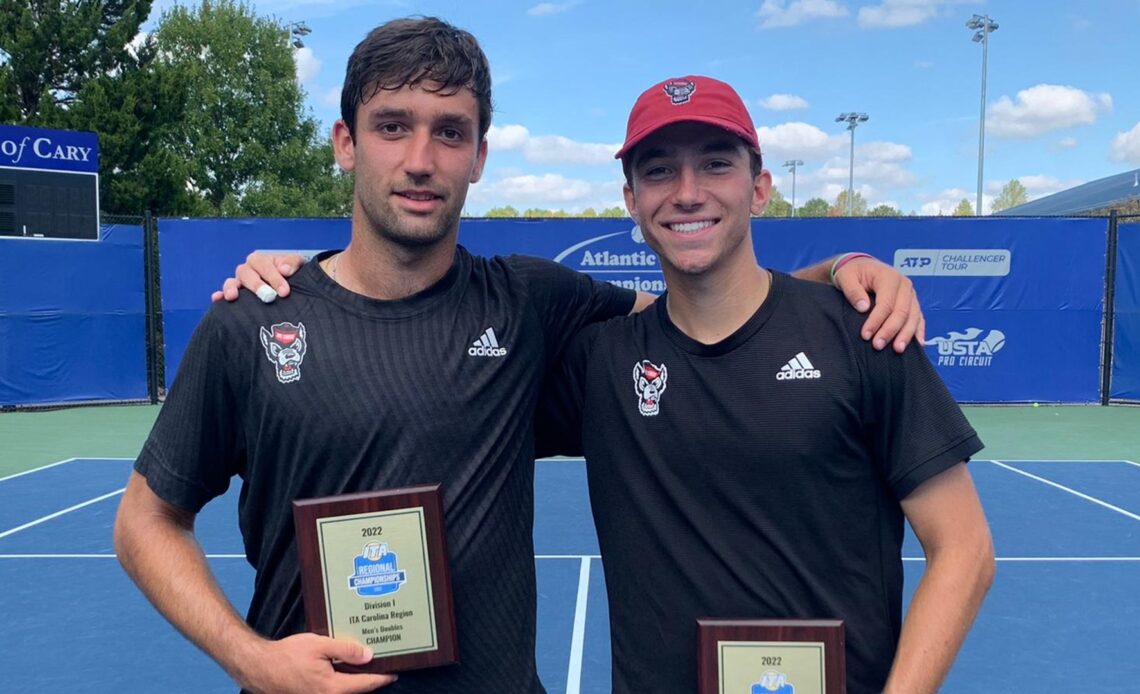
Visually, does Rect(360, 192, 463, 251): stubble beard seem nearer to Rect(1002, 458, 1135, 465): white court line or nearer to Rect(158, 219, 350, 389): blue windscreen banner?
Rect(1002, 458, 1135, 465): white court line

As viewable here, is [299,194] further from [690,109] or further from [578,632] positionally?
[690,109]

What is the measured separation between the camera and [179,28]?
24016 mm

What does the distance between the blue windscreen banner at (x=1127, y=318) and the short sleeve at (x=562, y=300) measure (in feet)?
39.9

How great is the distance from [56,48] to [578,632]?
1909 cm

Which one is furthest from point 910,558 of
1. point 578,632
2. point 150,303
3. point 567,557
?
point 150,303

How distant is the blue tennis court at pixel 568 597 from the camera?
388 centimetres

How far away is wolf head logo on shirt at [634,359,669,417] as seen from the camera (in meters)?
1.79

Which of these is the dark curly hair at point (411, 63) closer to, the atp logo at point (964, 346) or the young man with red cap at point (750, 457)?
the young man with red cap at point (750, 457)

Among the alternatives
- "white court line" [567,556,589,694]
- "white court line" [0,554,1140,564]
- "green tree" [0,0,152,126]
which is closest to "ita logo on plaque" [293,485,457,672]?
"white court line" [567,556,589,694]

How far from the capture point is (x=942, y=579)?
1.56 m

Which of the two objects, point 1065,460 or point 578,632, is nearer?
point 578,632

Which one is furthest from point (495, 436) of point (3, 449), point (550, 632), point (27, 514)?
point (3, 449)

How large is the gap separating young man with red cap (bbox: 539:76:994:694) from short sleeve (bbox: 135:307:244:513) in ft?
2.59

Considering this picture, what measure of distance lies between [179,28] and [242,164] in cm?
438
